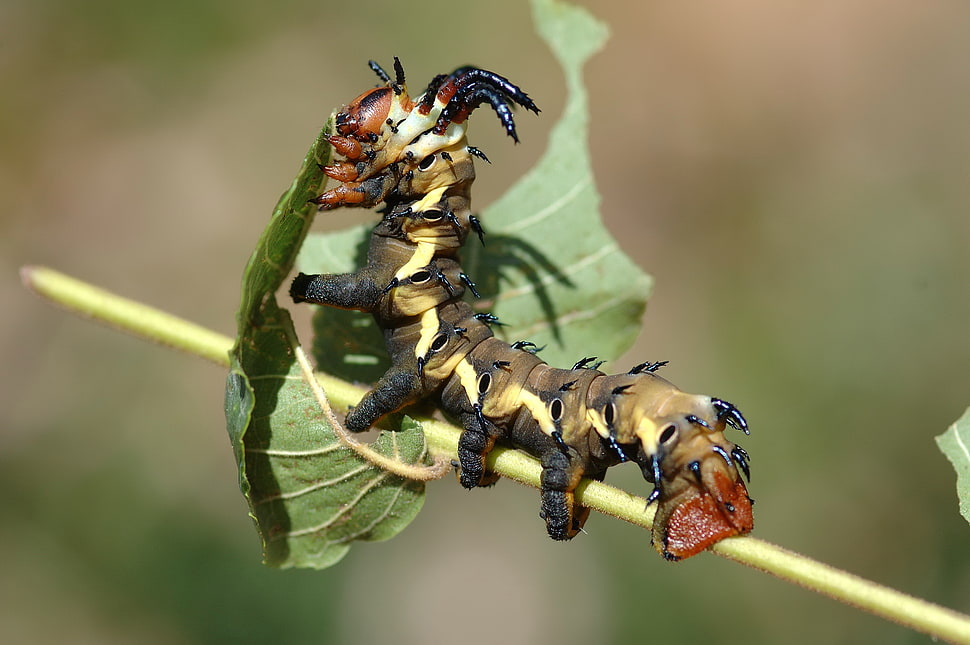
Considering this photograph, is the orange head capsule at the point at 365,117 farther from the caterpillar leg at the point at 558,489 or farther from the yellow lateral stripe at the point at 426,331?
the caterpillar leg at the point at 558,489

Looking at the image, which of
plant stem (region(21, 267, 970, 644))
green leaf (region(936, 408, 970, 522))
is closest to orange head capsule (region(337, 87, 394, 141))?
plant stem (region(21, 267, 970, 644))

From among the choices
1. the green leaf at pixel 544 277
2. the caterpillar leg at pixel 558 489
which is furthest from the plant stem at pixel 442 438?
the green leaf at pixel 544 277

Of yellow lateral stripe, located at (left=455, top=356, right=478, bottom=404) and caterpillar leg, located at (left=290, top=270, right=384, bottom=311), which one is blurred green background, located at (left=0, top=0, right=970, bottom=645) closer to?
yellow lateral stripe, located at (left=455, top=356, right=478, bottom=404)

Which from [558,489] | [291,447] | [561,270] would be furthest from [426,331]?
[561,270]

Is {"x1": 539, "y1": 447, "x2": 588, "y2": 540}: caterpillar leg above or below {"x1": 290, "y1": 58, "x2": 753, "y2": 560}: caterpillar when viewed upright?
below

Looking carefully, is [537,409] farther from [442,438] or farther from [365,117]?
[365,117]

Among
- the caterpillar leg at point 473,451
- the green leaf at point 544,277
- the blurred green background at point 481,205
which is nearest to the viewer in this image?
the caterpillar leg at point 473,451
